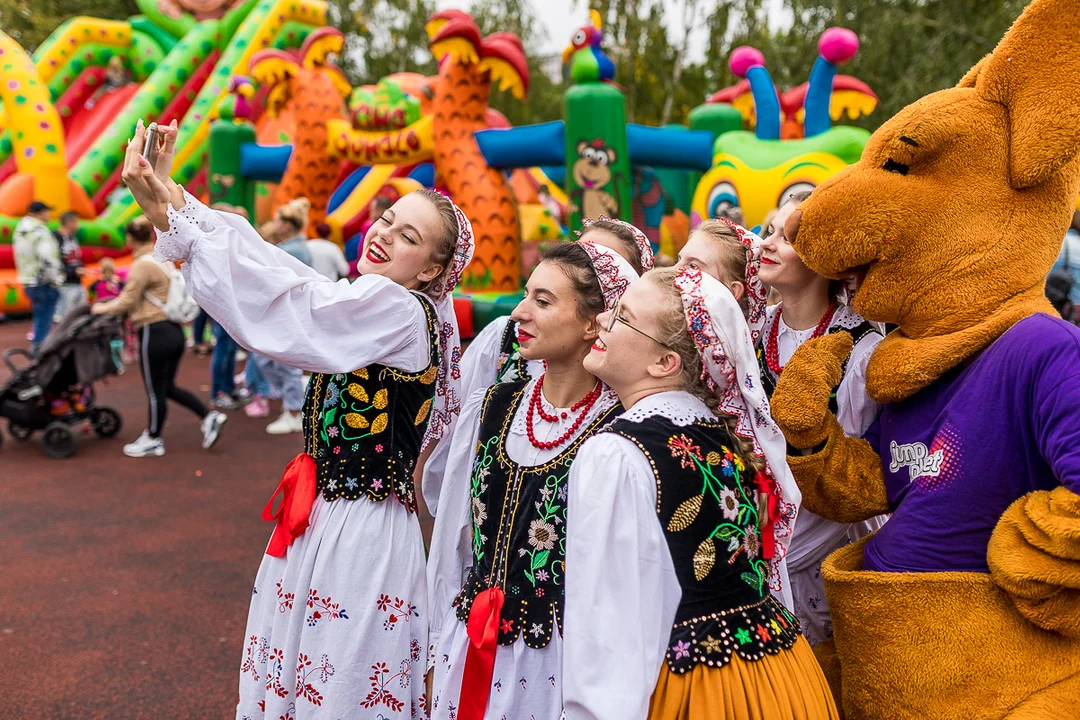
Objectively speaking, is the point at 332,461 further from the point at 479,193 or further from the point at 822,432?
the point at 479,193

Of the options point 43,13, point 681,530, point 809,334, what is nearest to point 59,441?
point 809,334

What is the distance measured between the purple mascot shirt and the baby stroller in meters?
6.07

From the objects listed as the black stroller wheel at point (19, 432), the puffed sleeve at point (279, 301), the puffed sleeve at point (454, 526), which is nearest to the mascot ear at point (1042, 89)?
the puffed sleeve at point (454, 526)

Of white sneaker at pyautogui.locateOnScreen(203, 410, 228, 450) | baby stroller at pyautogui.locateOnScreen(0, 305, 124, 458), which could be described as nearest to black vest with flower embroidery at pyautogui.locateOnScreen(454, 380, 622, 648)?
white sneaker at pyautogui.locateOnScreen(203, 410, 228, 450)

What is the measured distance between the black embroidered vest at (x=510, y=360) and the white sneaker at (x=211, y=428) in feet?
15.7

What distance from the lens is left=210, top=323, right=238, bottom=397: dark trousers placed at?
7.66 metres

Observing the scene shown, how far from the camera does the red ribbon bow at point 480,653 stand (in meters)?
1.89

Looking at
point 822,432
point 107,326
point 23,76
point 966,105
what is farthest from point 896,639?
point 23,76

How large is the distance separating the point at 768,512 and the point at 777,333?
797 millimetres

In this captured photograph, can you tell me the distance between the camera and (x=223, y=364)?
Answer: 7910 millimetres

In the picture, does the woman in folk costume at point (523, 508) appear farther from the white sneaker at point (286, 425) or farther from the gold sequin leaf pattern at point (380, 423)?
the white sneaker at point (286, 425)

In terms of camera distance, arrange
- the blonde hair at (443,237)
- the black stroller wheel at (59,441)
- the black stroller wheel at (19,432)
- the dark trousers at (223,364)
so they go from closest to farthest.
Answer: the blonde hair at (443,237), the black stroller wheel at (59,441), the black stroller wheel at (19,432), the dark trousers at (223,364)

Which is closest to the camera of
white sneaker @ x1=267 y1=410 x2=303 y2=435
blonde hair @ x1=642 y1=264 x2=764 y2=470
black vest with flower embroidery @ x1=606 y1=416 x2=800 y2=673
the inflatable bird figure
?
black vest with flower embroidery @ x1=606 y1=416 x2=800 y2=673

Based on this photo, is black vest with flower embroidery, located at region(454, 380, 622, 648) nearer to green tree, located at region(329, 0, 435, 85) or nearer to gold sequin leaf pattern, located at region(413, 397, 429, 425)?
gold sequin leaf pattern, located at region(413, 397, 429, 425)
